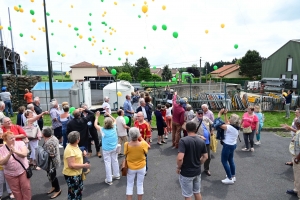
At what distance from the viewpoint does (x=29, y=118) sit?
5.60 metres

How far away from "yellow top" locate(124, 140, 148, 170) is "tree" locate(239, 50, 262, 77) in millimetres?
53686

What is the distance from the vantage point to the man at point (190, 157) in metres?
3.46

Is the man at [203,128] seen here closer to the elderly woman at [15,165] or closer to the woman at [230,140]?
the woman at [230,140]

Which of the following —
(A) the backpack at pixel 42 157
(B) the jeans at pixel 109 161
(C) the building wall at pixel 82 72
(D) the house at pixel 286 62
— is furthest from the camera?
(C) the building wall at pixel 82 72

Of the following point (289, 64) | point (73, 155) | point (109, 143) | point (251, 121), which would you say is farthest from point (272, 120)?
point (289, 64)

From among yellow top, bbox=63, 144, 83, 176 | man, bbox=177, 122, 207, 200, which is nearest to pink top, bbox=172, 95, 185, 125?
man, bbox=177, 122, 207, 200

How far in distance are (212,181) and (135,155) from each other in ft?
7.89

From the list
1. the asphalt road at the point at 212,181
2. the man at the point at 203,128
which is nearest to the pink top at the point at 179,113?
the asphalt road at the point at 212,181

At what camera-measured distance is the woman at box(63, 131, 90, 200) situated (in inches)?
141

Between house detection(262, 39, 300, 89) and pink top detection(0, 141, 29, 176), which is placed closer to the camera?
pink top detection(0, 141, 29, 176)

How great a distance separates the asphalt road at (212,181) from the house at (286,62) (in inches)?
1116

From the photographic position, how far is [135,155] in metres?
3.86

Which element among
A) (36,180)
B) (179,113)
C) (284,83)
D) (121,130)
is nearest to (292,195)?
(179,113)

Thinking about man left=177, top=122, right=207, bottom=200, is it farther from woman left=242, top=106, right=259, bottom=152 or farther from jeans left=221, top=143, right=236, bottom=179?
woman left=242, top=106, right=259, bottom=152
